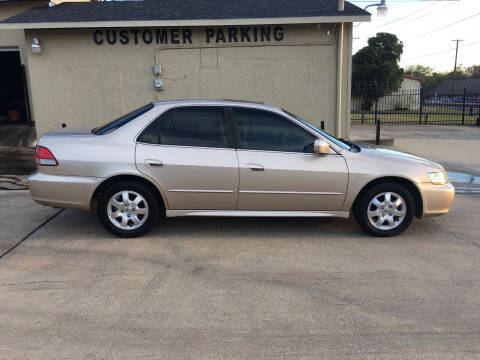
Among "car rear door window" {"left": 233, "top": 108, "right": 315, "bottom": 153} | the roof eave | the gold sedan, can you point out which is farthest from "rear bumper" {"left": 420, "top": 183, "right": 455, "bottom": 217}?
the roof eave

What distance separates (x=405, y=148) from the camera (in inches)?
500

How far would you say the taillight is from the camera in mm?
4969

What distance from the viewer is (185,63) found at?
1105cm

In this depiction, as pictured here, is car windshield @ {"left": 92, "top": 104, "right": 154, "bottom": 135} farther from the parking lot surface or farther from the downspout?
the downspout

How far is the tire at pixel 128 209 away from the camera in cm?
499

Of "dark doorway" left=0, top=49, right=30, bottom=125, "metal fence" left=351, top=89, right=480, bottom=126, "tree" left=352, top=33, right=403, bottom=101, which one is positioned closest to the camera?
"dark doorway" left=0, top=49, right=30, bottom=125

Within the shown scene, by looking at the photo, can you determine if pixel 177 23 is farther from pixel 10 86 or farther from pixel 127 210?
pixel 10 86

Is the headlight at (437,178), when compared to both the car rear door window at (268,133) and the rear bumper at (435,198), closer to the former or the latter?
the rear bumper at (435,198)

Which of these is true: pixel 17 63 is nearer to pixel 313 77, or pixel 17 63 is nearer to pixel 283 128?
pixel 313 77

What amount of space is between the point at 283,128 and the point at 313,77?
6.35 m

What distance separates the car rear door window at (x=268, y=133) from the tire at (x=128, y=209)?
128 cm

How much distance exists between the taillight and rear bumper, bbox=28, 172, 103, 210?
14 centimetres

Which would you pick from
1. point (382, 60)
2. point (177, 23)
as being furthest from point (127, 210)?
point (382, 60)

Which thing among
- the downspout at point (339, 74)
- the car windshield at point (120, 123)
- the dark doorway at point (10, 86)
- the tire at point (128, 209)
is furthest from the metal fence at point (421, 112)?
the tire at point (128, 209)
